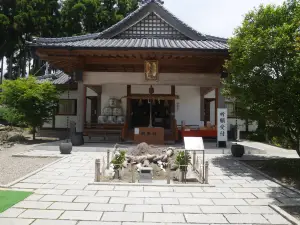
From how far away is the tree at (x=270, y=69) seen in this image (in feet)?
23.1

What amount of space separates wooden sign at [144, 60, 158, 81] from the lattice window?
2.83 meters

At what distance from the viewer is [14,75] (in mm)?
40875

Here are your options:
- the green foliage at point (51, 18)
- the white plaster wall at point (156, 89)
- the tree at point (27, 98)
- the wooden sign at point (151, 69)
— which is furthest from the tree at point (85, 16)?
the wooden sign at point (151, 69)

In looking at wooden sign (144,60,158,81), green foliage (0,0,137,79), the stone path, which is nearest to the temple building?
wooden sign (144,60,158,81)

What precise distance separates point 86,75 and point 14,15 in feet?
73.8

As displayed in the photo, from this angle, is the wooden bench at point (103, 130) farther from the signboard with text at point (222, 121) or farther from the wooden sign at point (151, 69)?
the signboard with text at point (222, 121)

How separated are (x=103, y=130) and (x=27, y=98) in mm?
4725

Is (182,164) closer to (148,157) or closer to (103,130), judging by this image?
(148,157)

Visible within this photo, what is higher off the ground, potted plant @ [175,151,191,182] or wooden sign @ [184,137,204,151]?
wooden sign @ [184,137,204,151]

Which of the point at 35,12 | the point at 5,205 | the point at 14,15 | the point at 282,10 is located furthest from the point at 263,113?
the point at 14,15

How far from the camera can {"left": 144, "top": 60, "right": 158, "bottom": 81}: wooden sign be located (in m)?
12.8

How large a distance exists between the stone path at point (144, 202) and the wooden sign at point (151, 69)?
699 centimetres

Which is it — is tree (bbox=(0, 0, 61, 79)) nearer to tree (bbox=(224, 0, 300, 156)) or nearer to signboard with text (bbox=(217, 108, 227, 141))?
signboard with text (bbox=(217, 108, 227, 141))

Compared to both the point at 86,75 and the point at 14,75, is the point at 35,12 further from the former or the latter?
the point at 86,75
